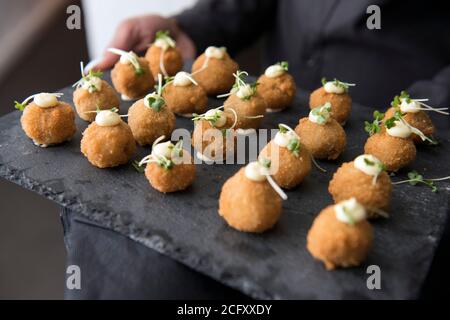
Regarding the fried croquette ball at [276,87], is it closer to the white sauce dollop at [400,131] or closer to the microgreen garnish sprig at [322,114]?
the microgreen garnish sprig at [322,114]

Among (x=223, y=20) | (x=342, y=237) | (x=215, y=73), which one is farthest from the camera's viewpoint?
(x=223, y=20)

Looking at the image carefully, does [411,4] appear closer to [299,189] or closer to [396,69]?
[396,69]

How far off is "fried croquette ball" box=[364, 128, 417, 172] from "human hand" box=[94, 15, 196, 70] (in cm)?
113

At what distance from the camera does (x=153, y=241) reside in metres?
1.19

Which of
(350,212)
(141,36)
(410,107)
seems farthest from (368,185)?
(141,36)

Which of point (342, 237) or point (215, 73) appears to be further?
point (215, 73)

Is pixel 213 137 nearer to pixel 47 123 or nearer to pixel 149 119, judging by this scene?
pixel 149 119

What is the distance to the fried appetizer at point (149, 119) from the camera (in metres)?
1.50

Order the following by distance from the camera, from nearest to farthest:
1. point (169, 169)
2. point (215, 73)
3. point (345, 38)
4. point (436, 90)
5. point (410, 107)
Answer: point (169, 169) < point (410, 107) < point (215, 73) < point (436, 90) < point (345, 38)

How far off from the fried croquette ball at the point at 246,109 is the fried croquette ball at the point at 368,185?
0.42 metres

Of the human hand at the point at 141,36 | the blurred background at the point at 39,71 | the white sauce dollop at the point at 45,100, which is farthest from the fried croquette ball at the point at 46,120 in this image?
the blurred background at the point at 39,71

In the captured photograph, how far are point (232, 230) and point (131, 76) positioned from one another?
76 centimetres

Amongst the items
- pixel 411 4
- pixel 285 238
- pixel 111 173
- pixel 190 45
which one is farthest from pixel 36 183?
pixel 411 4

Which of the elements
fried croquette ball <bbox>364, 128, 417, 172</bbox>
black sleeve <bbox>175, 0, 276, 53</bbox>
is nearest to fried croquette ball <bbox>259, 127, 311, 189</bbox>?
fried croquette ball <bbox>364, 128, 417, 172</bbox>
